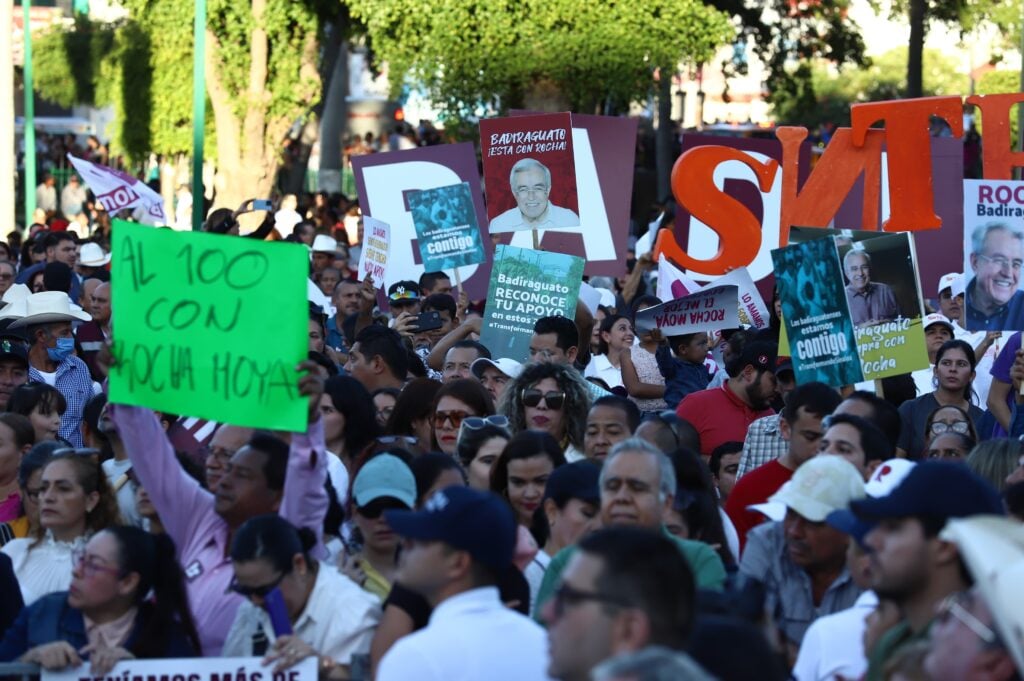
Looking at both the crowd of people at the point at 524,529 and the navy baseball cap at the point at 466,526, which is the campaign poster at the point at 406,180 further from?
the navy baseball cap at the point at 466,526

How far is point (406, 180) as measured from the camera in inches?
583

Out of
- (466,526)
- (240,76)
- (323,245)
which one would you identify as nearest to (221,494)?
(466,526)

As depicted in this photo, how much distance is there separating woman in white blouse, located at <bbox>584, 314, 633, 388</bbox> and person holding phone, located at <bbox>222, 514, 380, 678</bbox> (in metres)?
5.39

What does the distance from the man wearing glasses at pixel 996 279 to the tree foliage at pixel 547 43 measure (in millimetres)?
14858

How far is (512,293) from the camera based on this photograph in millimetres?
11227

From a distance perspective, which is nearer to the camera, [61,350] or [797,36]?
[61,350]

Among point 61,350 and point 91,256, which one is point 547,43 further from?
point 61,350

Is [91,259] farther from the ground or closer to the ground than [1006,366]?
farther from the ground

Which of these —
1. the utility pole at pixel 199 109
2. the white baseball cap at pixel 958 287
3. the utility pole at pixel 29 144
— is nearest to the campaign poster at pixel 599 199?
the white baseball cap at pixel 958 287

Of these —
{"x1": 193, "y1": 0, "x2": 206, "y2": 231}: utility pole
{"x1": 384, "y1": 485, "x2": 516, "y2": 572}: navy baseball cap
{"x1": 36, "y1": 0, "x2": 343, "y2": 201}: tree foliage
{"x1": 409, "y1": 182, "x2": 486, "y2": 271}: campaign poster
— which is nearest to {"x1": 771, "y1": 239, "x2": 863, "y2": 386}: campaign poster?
{"x1": 409, "y1": 182, "x2": 486, "y2": 271}: campaign poster

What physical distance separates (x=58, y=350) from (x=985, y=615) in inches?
314

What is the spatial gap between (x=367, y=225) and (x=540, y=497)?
7417 millimetres

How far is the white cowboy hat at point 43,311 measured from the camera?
1129 centimetres

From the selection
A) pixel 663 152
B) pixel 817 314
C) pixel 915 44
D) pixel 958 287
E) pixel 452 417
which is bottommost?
pixel 452 417
